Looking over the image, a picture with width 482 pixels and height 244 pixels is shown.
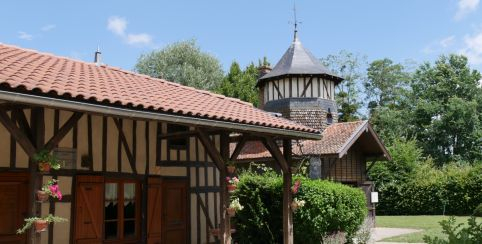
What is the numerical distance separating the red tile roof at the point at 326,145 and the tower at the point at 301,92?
201 centimetres

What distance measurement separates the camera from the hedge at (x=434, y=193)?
22.6 meters

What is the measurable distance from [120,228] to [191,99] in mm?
2799

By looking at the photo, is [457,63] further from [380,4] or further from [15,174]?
[15,174]

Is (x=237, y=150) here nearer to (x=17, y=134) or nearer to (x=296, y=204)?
(x=296, y=204)

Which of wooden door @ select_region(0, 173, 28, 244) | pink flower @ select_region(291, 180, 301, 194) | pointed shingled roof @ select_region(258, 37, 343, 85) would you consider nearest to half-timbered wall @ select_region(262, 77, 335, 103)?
pointed shingled roof @ select_region(258, 37, 343, 85)

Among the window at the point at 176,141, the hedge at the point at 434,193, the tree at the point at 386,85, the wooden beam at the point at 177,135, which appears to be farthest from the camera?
the tree at the point at 386,85

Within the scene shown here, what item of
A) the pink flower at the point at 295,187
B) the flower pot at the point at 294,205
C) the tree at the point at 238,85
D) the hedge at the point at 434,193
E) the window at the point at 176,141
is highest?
the tree at the point at 238,85

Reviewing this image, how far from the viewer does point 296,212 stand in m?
10.3

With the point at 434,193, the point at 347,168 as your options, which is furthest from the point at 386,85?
the point at 347,168

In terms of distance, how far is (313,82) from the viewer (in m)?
21.5

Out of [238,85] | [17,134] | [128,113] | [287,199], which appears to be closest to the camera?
[17,134]

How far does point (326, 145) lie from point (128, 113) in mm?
12478

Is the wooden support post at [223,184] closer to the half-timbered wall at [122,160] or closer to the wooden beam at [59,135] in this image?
the half-timbered wall at [122,160]

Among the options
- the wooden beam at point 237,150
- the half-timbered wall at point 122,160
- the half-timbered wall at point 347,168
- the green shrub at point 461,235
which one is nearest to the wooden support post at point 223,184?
the wooden beam at point 237,150
